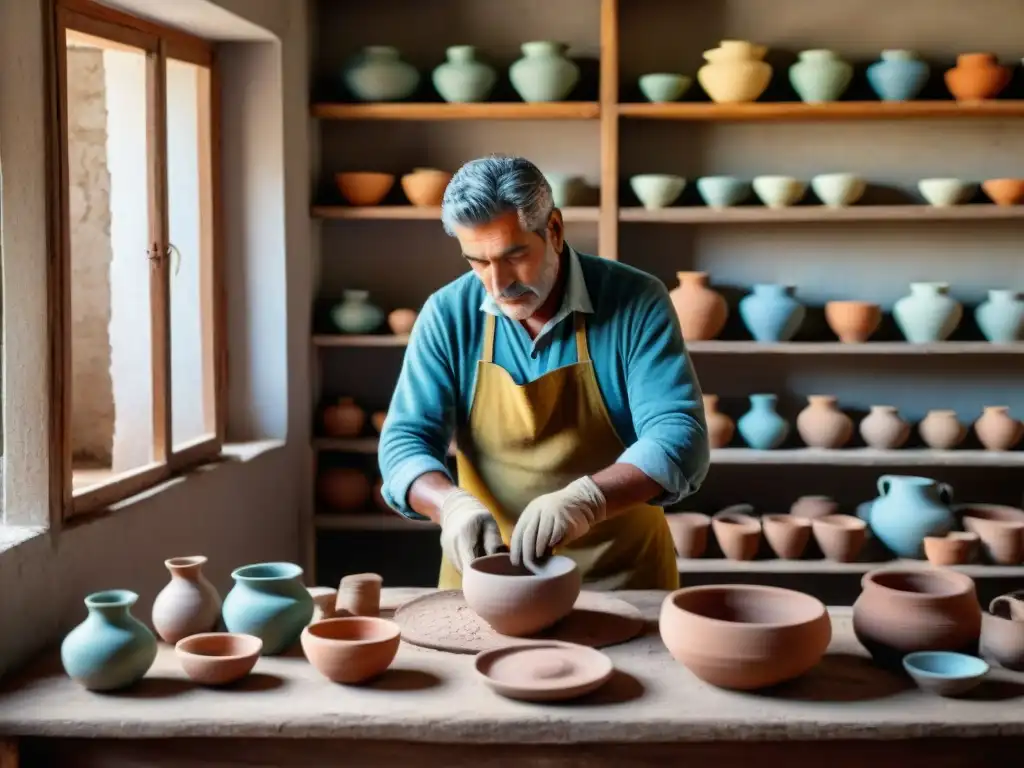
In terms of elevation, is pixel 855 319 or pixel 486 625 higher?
pixel 855 319

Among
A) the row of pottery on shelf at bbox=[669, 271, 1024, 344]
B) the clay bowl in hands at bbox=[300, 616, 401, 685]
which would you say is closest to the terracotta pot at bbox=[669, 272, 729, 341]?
the row of pottery on shelf at bbox=[669, 271, 1024, 344]

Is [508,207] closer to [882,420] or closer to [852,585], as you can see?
[882,420]

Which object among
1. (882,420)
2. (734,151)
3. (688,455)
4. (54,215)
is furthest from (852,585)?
(54,215)

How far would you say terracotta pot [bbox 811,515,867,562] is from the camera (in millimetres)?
4098

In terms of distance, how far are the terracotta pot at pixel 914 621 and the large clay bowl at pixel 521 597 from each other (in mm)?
486

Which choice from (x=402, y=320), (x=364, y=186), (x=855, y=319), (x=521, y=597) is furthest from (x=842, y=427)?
(x=521, y=597)

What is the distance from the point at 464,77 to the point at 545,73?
0.30m

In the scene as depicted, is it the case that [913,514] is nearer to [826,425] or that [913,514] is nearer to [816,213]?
[826,425]

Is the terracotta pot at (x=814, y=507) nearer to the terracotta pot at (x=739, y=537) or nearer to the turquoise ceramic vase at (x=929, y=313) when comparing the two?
the terracotta pot at (x=739, y=537)

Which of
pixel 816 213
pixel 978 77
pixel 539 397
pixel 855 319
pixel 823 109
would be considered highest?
pixel 978 77

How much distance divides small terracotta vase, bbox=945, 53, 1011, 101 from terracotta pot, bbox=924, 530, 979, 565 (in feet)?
5.23

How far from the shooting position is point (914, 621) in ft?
5.95

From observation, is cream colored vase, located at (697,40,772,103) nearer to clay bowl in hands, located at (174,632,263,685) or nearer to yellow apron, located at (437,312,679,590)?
yellow apron, located at (437,312,679,590)

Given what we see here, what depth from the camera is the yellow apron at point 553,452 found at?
2.41 metres
